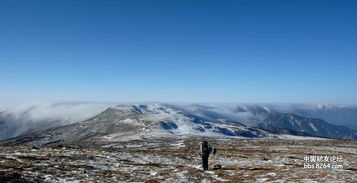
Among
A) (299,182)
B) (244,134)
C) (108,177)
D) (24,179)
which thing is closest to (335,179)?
(299,182)

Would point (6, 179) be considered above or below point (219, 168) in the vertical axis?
above

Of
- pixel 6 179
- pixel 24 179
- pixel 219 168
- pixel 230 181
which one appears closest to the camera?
pixel 6 179

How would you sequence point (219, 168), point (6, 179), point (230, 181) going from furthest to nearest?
point (219, 168) → point (230, 181) → point (6, 179)

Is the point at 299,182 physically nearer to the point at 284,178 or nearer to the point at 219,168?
the point at 284,178

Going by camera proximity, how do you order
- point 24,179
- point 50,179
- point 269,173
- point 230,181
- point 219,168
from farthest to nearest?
point 219,168 → point 269,173 → point 230,181 → point 50,179 → point 24,179

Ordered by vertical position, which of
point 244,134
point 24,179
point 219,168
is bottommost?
point 244,134

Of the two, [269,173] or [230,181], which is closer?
[230,181]

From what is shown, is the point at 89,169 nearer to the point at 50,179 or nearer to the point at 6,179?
the point at 50,179

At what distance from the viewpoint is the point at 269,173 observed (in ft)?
75.8

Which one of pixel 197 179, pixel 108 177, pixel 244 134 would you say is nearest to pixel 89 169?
pixel 108 177

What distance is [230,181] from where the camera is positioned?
20250 millimetres

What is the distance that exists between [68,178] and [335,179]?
58.6 ft

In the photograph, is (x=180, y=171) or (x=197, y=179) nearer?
(x=197, y=179)

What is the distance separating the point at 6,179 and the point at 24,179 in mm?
1185
